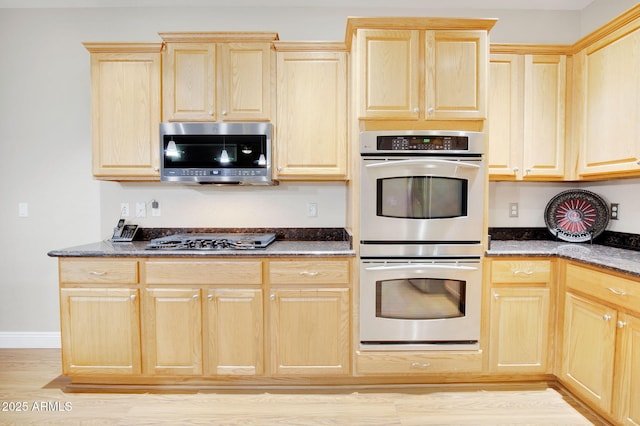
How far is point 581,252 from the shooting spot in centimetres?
208

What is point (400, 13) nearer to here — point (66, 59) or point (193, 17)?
point (193, 17)

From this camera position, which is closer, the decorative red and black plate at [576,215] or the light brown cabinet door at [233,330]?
the light brown cabinet door at [233,330]

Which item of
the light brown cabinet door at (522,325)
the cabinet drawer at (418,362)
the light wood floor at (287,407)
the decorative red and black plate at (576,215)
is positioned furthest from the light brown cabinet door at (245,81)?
the decorative red and black plate at (576,215)

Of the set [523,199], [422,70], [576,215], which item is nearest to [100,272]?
[422,70]

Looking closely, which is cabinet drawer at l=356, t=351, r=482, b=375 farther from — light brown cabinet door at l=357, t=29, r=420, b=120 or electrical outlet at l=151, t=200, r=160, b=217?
electrical outlet at l=151, t=200, r=160, b=217

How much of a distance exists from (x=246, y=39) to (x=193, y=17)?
2.44ft

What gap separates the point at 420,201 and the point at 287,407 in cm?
152

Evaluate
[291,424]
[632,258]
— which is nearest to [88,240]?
[291,424]

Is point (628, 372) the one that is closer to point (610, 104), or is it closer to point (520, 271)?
point (520, 271)

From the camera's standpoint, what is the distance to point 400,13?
270 centimetres

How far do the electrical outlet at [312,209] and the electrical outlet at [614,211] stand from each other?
217 centimetres

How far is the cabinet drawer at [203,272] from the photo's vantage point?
6.89 ft

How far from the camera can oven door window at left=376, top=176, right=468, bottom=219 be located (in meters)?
2.10

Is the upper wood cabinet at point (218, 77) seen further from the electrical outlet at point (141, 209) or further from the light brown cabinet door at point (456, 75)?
the light brown cabinet door at point (456, 75)
